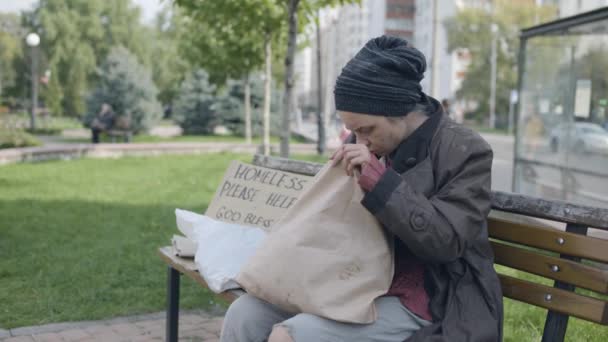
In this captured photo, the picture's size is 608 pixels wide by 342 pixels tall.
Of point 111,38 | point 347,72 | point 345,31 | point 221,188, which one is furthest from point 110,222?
point 345,31

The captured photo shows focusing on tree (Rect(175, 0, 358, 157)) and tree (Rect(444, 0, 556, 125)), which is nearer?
tree (Rect(175, 0, 358, 157))

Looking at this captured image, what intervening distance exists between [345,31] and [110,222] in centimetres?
11514

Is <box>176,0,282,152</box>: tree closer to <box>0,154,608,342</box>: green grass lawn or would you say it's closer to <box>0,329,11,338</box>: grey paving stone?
<box>0,154,608,342</box>: green grass lawn

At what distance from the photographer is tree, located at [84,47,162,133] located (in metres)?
26.3

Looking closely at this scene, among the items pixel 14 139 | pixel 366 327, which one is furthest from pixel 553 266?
pixel 14 139

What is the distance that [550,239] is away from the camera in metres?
2.27

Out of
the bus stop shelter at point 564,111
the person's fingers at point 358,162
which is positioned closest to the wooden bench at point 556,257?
the person's fingers at point 358,162

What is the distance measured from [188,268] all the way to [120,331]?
3.77 feet

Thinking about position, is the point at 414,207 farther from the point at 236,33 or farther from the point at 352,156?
the point at 236,33

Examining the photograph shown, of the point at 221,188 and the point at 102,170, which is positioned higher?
the point at 221,188

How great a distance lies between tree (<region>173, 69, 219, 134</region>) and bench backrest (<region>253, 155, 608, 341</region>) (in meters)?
26.0

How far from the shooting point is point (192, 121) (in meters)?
28.6

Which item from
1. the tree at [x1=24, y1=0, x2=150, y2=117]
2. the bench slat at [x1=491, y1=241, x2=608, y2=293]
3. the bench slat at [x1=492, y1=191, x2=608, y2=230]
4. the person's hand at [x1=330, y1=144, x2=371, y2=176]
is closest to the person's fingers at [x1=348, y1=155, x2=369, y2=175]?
the person's hand at [x1=330, y1=144, x2=371, y2=176]

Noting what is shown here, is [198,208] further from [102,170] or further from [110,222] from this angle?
[102,170]
